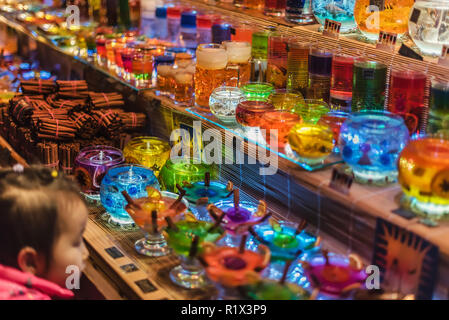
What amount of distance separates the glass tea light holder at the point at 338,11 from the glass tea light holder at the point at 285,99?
1.26ft

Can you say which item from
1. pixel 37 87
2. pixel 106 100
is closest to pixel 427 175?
pixel 106 100

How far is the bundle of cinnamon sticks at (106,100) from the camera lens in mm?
2914

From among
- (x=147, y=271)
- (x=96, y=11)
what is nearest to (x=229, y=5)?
(x=96, y=11)

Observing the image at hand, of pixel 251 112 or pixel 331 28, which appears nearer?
pixel 251 112

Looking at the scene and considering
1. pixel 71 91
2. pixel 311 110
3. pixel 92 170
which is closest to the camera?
pixel 311 110

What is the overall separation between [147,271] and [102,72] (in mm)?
1713

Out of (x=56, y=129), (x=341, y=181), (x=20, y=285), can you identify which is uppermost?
(x=341, y=181)

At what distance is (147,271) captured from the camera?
6.03 ft

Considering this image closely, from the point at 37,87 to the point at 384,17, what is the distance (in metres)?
1.89

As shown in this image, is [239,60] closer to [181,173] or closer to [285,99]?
Result: [285,99]

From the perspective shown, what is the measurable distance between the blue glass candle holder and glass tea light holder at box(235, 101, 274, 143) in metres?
0.39

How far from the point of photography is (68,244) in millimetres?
1668

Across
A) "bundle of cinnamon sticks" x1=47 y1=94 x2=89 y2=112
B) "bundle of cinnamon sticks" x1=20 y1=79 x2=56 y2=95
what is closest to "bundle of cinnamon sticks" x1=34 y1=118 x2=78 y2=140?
"bundle of cinnamon sticks" x1=47 y1=94 x2=89 y2=112

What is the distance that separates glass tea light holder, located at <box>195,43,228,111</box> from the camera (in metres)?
2.44
